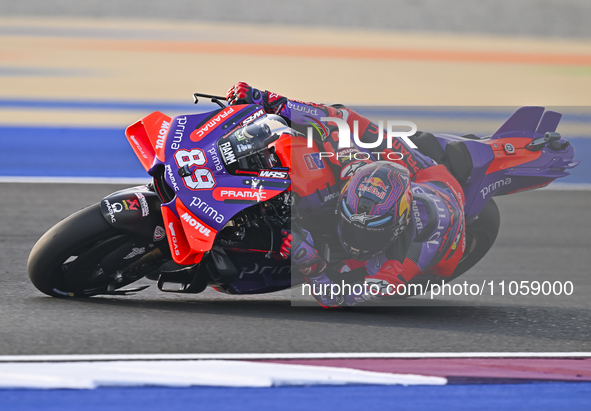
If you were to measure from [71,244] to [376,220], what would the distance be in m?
1.57

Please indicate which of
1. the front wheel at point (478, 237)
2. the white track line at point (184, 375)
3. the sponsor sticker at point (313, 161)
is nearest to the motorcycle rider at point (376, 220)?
the sponsor sticker at point (313, 161)

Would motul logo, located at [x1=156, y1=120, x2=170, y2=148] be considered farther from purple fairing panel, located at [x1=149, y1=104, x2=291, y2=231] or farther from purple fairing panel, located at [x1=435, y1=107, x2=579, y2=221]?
purple fairing panel, located at [x1=435, y1=107, x2=579, y2=221]

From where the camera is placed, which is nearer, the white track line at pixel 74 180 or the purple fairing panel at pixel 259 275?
the purple fairing panel at pixel 259 275

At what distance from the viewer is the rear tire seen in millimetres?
4027

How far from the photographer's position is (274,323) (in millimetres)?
4152

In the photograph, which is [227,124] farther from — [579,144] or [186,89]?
[186,89]

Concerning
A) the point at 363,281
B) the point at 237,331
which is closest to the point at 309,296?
the point at 363,281

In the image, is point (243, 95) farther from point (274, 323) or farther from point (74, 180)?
point (74, 180)

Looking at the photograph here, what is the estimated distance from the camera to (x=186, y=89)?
14305mm

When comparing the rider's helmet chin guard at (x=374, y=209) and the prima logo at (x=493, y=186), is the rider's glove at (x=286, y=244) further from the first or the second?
the prima logo at (x=493, y=186)

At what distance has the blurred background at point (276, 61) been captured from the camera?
11914 mm

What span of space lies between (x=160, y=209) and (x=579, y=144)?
871 centimetres

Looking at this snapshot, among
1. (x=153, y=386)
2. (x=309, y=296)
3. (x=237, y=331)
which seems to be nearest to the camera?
(x=153, y=386)

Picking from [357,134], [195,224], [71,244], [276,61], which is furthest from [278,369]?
[276,61]
